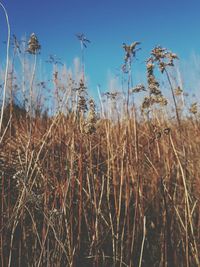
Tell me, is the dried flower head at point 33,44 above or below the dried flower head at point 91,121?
above

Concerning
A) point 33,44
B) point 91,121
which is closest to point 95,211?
point 91,121

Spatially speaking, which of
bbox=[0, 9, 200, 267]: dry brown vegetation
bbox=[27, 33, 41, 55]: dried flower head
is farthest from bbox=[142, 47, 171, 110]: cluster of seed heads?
bbox=[27, 33, 41, 55]: dried flower head

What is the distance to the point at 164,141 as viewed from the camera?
208 centimetres

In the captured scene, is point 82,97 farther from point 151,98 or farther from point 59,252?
point 59,252

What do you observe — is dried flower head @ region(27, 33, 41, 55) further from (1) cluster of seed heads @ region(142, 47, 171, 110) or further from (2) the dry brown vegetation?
(1) cluster of seed heads @ region(142, 47, 171, 110)

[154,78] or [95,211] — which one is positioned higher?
[154,78]

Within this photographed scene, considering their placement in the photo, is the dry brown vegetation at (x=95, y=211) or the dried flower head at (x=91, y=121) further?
the dry brown vegetation at (x=95, y=211)

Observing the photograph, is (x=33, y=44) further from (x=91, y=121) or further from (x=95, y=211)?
(x=95, y=211)

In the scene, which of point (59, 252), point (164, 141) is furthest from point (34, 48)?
point (164, 141)

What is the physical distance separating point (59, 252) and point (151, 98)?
721 mm

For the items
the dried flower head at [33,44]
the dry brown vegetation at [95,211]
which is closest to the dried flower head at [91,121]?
the dry brown vegetation at [95,211]

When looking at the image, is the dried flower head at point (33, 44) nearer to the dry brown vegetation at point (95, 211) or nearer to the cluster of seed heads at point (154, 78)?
the dry brown vegetation at point (95, 211)

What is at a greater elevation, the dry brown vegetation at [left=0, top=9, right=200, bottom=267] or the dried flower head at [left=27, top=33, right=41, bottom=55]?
the dried flower head at [left=27, top=33, right=41, bottom=55]

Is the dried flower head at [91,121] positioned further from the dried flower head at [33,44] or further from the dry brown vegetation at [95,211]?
the dried flower head at [33,44]
